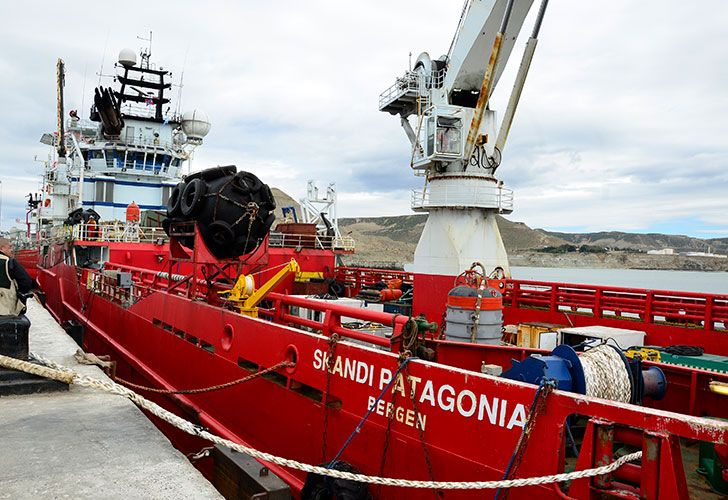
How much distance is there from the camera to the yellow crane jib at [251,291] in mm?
7707

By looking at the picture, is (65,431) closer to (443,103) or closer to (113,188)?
(443,103)

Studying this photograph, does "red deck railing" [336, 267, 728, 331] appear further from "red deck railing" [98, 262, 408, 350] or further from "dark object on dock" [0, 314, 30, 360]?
"dark object on dock" [0, 314, 30, 360]

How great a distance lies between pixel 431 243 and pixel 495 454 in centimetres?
1292

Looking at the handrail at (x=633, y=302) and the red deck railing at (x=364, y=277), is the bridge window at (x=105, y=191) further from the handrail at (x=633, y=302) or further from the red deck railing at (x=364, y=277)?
the handrail at (x=633, y=302)

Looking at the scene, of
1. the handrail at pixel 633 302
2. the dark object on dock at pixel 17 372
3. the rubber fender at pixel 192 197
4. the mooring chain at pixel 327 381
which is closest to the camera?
the mooring chain at pixel 327 381

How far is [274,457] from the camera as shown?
12.5 feet

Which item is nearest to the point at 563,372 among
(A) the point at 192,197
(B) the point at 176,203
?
(A) the point at 192,197

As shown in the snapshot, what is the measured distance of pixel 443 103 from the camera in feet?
52.8

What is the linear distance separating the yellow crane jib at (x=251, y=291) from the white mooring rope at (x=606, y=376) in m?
4.36

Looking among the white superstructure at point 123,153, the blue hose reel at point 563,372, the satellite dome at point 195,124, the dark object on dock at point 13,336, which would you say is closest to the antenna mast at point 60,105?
the white superstructure at point 123,153

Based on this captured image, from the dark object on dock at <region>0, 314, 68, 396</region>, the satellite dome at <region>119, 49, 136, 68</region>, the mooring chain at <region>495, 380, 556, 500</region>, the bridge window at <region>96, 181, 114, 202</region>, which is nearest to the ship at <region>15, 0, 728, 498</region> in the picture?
the mooring chain at <region>495, 380, 556, 500</region>

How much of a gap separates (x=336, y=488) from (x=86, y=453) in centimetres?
221

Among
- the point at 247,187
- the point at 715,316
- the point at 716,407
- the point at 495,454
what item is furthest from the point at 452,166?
the point at 495,454

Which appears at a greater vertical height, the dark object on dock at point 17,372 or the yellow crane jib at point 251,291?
the yellow crane jib at point 251,291
